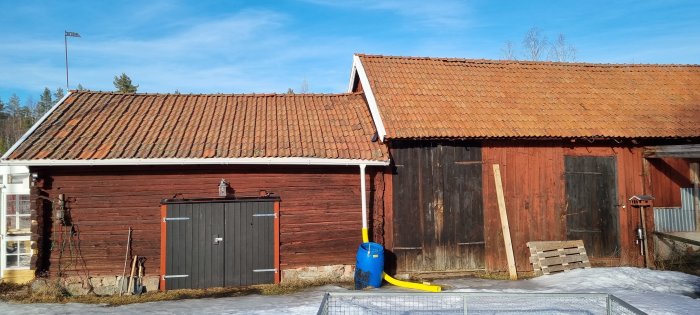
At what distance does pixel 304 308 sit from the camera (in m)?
7.99

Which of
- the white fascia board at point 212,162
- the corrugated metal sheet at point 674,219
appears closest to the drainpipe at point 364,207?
the white fascia board at point 212,162

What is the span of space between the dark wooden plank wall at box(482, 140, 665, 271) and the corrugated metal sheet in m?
0.29

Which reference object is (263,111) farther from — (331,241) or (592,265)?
(592,265)

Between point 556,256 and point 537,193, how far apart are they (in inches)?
59.1

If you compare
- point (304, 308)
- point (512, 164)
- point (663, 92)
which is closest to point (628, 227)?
point (512, 164)

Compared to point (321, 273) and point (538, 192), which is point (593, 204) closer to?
point (538, 192)

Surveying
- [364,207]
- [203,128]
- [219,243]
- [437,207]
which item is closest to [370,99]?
[364,207]

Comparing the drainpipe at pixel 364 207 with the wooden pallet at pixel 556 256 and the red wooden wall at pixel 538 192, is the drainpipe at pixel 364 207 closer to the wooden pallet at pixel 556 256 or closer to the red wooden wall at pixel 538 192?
the red wooden wall at pixel 538 192

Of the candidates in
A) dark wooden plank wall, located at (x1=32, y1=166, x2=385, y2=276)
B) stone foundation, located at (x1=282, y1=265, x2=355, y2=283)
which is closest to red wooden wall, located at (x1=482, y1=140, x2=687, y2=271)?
dark wooden plank wall, located at (x1=32, y1=166, x2=385, y2=276)

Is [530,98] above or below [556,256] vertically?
above

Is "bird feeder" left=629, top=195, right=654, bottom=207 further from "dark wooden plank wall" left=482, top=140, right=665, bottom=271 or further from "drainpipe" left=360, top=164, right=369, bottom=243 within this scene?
"drainpipe" left=360, top=164, right=369, bottom=243

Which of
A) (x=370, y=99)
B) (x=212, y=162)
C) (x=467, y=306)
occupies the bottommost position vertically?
(x=467, y=306)

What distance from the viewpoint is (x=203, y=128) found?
11.0m

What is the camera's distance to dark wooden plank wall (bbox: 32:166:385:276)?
9.58 meters
